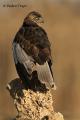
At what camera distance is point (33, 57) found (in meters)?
9.50

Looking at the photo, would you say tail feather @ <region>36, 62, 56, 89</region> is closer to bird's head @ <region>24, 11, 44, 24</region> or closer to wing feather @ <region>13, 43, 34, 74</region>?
wing feather @ <region>13, 43, 34, 74</region>

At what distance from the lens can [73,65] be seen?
2019cm

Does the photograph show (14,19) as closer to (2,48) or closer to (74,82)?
(2,48)

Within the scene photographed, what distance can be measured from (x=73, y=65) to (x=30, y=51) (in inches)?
421

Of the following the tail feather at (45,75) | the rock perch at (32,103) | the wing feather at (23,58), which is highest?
the wing feather at (23,58)

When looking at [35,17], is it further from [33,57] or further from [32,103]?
[32,103]

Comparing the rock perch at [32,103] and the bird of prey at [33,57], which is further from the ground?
the bird of prey at [33,57]

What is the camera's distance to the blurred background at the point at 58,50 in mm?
16359

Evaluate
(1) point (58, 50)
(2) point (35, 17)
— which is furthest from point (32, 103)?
(1) point (58, 50)

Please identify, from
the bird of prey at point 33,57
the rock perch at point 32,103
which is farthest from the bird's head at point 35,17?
the rock perch at point 32,103

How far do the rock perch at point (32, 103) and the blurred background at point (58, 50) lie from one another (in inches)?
136

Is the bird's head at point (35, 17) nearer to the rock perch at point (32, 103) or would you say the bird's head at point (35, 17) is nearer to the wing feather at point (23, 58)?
the wing feather at point (23, 58)

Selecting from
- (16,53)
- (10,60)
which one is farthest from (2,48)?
(16,53)

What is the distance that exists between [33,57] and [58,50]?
11765 mm
